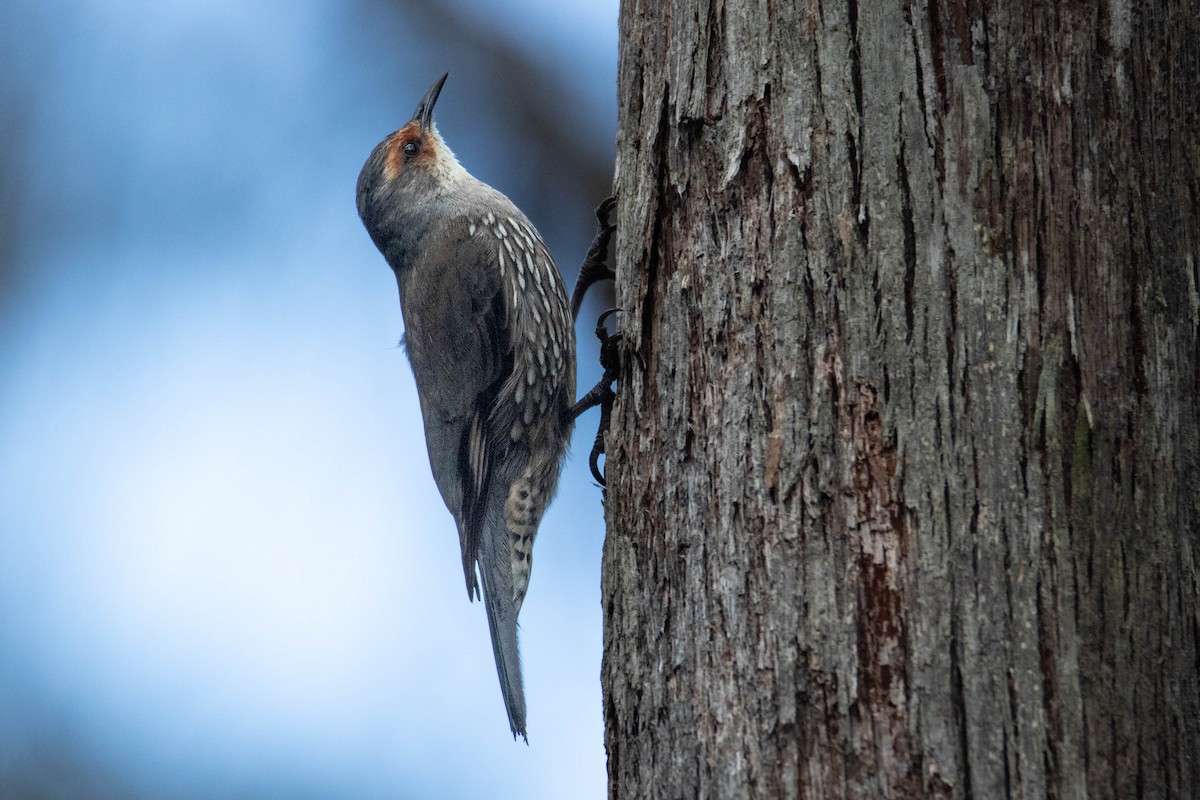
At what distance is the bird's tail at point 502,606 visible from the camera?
283 centimetres

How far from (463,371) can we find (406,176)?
86 centimetres

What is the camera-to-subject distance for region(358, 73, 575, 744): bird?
3.02 m

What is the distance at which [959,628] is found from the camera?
1291mm

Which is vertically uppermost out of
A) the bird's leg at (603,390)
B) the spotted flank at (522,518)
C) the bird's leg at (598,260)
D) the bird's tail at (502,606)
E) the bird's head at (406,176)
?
the bird's head at (406,176)

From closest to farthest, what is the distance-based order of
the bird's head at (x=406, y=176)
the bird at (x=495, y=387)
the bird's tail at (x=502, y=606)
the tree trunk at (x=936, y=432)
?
the tree trunk at (x=936, y=432) < the bird's tail at (x=502, y=606) < the bird at (x=495, y=387) < the bird's head at (x=406, y=176)

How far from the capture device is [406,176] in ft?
12.0

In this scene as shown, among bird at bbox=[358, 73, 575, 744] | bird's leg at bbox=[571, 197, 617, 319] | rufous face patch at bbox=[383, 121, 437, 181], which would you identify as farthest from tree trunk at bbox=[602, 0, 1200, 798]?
rufous face patch at bbox=[383, 121, 437, 181]

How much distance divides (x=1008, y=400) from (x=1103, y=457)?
0.41 feet

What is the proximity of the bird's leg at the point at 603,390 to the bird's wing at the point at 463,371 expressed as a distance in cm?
35

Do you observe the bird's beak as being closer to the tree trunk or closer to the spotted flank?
the spotted flank

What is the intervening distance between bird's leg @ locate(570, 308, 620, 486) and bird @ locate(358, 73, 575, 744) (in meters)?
0.26

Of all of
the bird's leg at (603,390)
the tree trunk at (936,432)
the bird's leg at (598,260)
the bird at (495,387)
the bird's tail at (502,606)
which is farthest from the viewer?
the bird at (495,387)

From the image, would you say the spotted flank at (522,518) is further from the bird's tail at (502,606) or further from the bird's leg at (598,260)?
the bird's leg at (598,260)

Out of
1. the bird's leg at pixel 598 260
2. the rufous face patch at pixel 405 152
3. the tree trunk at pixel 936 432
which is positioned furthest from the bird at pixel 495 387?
the tree trunk at pixel 936 432
